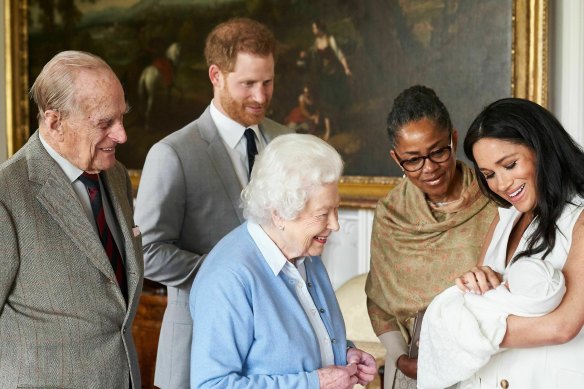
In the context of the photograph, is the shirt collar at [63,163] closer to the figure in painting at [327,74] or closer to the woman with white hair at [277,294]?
the woman with white hair at [277,294]

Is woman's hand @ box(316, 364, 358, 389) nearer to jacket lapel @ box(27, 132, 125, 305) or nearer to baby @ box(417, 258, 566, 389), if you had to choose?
baby @ box(417, 258, 566, 389)

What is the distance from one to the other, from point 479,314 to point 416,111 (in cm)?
101

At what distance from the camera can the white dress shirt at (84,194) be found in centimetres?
278

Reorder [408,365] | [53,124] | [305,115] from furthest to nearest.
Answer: [305,115] < [408,365] < [53,124]

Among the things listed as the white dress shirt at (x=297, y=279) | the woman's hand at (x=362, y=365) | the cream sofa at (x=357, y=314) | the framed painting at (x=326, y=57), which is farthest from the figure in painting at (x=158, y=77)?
the woman's hand at (x=362, y=365)

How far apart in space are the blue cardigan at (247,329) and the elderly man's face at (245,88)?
1.33 metres

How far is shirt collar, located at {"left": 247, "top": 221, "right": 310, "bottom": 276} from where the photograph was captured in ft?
8.73


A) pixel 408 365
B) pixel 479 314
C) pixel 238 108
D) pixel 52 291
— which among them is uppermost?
pixel 238 108

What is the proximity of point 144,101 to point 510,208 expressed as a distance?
14.5ft

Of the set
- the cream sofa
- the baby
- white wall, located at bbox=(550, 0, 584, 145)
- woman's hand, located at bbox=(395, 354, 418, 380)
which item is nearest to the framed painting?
white wall, located at bbox=(550, 0, 584, 145)

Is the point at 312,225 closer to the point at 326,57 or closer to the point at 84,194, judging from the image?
the point at 84,194

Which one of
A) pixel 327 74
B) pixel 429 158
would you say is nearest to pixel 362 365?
pixel 429 158

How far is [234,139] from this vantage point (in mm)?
3941

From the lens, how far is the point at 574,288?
2.48 meters
